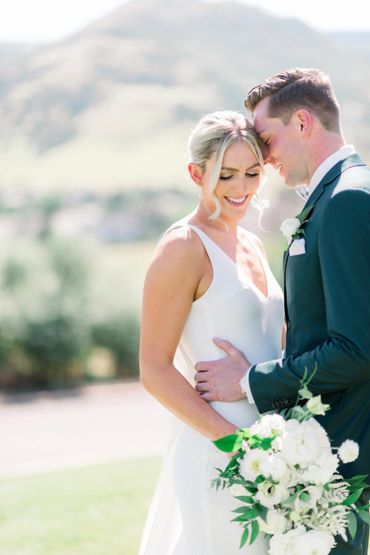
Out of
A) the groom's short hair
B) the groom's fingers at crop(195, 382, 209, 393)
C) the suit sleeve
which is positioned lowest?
the groom's fingers at crop(195, 382, 209, 393)

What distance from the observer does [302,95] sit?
11.0 ft

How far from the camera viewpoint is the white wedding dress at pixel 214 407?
3518 mm

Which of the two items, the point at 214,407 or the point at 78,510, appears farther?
the point at 78,510

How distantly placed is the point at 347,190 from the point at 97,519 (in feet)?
17.3

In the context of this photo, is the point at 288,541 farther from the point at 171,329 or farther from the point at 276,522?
the point at 171,329

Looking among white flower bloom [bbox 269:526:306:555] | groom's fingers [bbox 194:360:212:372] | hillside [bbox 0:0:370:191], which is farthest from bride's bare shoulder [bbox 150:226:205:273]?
hillside [bbox 0:0:370:191]

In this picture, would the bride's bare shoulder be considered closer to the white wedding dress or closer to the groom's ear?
the white wedding dress

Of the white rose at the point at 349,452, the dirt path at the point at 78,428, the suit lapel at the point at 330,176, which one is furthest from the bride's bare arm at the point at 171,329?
the dirt path at the point at 78,428

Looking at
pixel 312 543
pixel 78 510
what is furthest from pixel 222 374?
pixel 78 510

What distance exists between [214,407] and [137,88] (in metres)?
54.0

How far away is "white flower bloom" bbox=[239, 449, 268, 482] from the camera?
2846 mm

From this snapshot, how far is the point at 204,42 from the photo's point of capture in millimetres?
67188

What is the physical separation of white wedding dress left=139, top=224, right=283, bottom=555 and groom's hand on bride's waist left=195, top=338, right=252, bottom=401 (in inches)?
1.8

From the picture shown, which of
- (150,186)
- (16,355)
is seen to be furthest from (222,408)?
(150,186)
